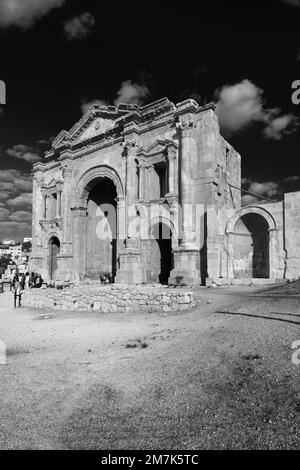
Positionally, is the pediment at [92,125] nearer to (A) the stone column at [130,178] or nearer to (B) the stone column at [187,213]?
(A) the stone column at [130,178]

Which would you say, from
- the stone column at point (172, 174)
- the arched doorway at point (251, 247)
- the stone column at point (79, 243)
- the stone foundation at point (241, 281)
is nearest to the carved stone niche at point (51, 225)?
the stone column at point (79, 243)

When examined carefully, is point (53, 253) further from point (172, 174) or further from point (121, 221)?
point (172, 174)

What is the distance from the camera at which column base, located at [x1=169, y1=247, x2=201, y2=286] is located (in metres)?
16.4

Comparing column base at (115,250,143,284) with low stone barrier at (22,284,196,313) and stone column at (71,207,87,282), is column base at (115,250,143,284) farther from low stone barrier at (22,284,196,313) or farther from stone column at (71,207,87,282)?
low stone barrier at (22,284,196,313)

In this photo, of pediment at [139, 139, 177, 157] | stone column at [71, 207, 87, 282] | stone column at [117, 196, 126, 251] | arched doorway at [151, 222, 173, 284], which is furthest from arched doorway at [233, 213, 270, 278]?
stone column at [71, 207, 87, 282]

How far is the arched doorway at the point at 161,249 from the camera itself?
770 inches

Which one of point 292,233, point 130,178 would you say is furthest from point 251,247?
A: point 130,178

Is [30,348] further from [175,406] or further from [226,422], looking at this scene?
[226,422]

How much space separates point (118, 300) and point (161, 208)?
8.71 m

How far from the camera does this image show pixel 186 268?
54.9 ft

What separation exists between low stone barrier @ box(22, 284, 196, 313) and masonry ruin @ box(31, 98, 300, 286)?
5910 mm
